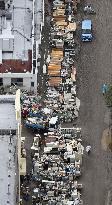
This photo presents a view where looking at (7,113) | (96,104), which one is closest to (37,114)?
(96,104)

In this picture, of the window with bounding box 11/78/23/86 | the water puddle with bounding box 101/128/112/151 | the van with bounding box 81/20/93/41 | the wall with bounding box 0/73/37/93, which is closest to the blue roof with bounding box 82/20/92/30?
the van with bounding box 81/20/93/41

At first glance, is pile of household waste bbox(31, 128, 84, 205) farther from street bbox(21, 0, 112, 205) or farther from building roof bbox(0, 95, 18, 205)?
building roof bbox(0, 95, 18, 205)

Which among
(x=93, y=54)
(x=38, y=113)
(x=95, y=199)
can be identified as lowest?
(x=95, y=199)

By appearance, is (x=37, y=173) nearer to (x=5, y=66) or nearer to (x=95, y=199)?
(x=95, y=199)

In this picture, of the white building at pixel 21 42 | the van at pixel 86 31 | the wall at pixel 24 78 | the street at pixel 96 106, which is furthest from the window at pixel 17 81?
the van at pixel 86 31

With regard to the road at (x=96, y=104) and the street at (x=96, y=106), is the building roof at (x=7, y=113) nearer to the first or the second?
the street at (x=96, y=106)

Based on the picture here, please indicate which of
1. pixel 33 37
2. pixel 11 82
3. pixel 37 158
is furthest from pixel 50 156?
pixel 33 37

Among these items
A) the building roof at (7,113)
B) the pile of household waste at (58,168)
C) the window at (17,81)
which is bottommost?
the pile of household waste at (58,168)
